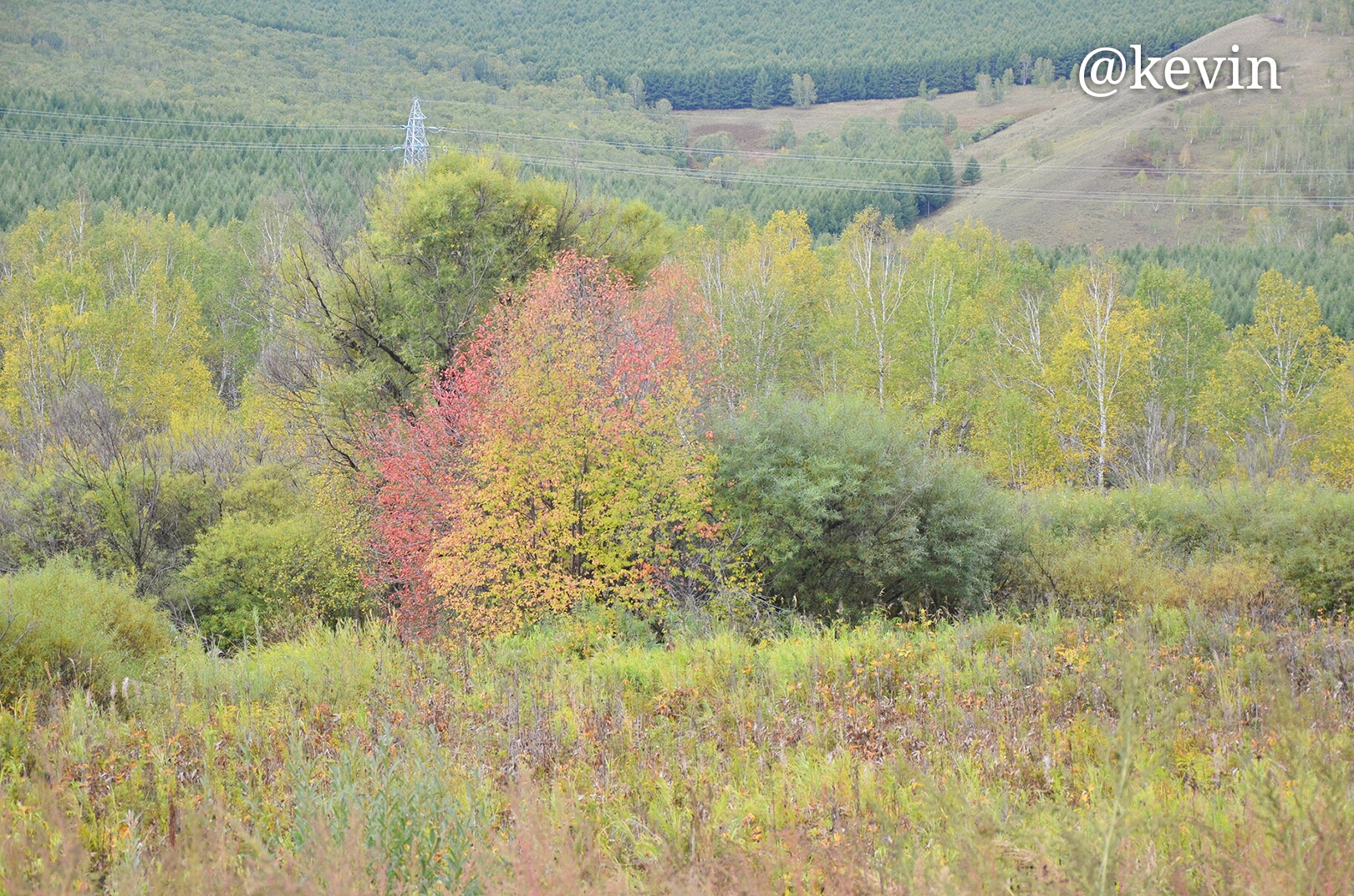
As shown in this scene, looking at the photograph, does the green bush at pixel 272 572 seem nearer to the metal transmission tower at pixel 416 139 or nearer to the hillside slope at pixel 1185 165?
the metal transmission tower at pixel 416 139

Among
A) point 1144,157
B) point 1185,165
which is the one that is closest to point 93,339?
point 1185,165

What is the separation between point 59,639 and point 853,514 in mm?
11376

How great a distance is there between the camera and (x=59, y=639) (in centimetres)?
898

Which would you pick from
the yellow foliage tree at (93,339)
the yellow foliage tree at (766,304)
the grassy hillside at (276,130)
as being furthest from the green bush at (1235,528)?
the grassy hillside at (276,130)

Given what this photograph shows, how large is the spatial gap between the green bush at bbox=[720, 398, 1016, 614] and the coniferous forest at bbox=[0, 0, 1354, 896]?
9cm

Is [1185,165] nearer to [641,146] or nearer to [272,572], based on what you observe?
[641,146]

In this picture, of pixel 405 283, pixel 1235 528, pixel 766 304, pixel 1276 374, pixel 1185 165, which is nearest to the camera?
pixel 1235 528

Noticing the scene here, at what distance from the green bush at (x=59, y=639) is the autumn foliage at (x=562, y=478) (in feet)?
16.7

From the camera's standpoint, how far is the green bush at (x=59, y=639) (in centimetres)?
855

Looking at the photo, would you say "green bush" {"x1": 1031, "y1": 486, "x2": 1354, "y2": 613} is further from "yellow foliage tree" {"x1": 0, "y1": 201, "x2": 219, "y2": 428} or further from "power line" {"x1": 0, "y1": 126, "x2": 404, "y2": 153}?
"power line" {"x1": 0, "y1": 126, "x2": 404, "y2": 153}

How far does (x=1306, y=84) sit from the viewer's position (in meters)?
143

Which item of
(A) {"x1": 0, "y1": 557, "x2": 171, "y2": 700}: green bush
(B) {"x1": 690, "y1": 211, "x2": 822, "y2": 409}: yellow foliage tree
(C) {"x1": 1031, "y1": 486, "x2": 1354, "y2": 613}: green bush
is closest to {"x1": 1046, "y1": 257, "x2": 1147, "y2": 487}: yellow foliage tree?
(B) {"x1": 690, "y1": 211, "x2": 822, "y2": 409}: yellow foliage tree

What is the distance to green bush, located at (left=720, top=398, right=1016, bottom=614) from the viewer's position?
1609cm

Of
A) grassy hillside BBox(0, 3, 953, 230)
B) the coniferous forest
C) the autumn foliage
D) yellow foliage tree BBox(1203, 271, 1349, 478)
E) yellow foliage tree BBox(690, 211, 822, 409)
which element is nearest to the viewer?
the coniferous forest
